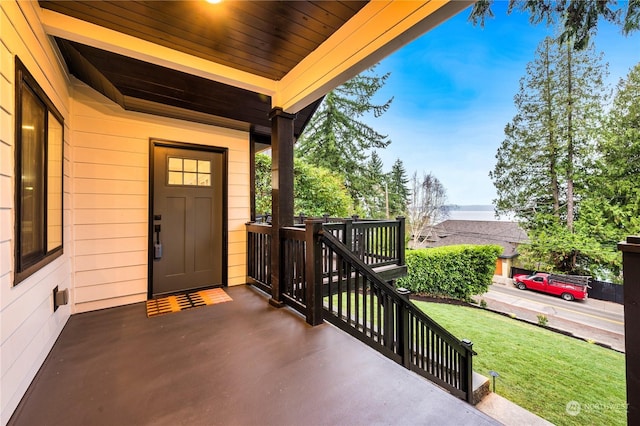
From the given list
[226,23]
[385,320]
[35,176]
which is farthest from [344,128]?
[35,176]

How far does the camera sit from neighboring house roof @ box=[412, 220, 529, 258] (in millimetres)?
15953

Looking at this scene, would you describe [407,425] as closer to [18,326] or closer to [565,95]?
[18,326]

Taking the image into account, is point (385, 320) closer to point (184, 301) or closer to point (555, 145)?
point (184, 301)

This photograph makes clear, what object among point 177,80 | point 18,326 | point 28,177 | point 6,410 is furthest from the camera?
point 177,80

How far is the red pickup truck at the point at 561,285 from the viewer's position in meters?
10.2

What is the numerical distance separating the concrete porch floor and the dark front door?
0.96 m

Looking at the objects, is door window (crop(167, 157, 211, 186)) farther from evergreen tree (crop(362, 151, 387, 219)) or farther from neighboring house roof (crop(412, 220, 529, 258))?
neighboring house roof (crop(412, 220, 529, 258))

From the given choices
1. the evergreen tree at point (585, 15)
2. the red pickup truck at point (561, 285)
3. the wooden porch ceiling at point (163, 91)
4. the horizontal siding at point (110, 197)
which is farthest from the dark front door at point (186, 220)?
the red pickup truck at point (561, 285)

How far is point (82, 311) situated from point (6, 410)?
5.62 feet

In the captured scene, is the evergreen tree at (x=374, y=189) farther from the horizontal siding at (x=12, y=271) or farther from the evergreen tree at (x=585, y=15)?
the horizontal siding at (x=12, y=271)

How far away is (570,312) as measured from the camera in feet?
29.8

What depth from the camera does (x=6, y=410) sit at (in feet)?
4.15

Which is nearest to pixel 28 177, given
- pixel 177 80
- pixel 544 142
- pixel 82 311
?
pixel 177 80

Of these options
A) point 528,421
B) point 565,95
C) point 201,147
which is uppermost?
point 565,95
